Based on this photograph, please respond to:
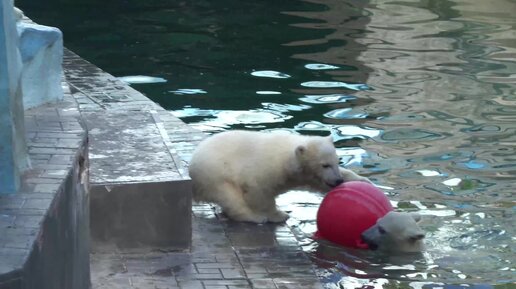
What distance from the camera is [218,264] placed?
18.1 ft

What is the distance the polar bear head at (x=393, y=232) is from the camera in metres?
5.96

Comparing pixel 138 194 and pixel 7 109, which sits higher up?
pixel 7 109

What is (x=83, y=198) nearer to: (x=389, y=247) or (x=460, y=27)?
A: (x=389, y=247)

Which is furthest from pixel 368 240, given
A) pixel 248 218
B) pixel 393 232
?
pixel 248 218

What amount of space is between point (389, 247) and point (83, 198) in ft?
7.40

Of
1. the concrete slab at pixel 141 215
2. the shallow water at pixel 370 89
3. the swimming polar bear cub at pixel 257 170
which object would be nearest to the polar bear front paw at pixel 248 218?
the swimming polar bear cub at pixel 257 170

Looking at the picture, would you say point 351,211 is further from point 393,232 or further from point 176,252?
point 176,252

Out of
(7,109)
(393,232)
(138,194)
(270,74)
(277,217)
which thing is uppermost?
(7,109)

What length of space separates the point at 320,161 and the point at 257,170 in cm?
39

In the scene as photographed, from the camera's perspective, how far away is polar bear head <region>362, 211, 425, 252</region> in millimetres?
5961

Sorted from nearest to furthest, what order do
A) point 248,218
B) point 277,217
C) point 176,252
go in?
point 176,252
point 248,218
point 277,217

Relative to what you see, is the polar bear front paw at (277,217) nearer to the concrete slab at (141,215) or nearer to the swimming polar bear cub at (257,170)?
the swimming polar bear cub at (257,170)

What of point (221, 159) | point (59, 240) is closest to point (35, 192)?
point (59, 240)

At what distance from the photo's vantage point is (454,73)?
11680mm
